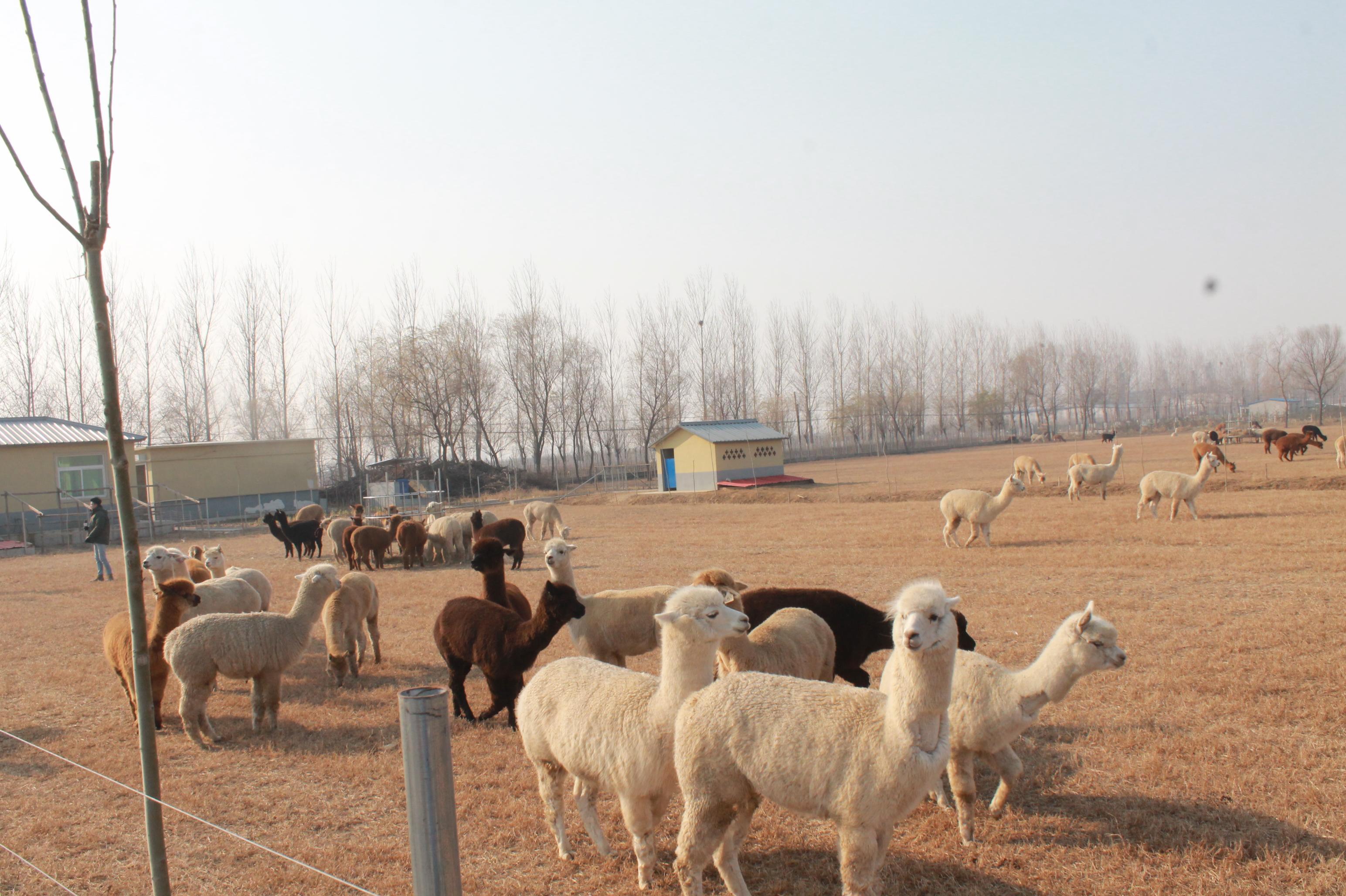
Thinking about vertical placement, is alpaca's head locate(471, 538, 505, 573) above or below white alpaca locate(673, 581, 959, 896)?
above

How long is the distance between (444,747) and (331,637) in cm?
568

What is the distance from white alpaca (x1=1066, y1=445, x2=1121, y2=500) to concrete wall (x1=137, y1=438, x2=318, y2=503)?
31.1m

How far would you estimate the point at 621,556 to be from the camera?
16.2 meters

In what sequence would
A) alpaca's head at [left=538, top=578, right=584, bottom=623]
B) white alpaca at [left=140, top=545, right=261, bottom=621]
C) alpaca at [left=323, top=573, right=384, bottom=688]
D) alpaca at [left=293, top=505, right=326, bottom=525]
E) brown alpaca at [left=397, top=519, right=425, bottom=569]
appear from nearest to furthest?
alpaca's head at [left=538, top=578, right=584, bottom=623]
alpaca at [left=323, top=573, right=384, bottom=688]
white alpaca at [left=140, top=545, right=261, bottom=621]
brown alpaca at [left=397, top=519, right=425, bottom=569]
alpaca at [left=293, top=505, right=326, bottom=525]

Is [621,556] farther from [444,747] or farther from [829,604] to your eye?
[444,747]

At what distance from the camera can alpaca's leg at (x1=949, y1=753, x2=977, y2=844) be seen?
416 cm

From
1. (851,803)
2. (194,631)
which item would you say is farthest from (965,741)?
(194,631)

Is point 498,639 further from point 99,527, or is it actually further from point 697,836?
point 99,527

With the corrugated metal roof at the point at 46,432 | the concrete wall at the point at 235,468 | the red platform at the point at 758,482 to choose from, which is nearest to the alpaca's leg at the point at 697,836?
the red platform at the point at 758,482

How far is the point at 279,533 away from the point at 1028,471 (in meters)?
24.0

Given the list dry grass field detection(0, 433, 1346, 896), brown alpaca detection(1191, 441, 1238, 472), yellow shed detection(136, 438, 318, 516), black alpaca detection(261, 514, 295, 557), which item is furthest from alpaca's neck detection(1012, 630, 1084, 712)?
yellow shed detection(136, 438, 318, 516)

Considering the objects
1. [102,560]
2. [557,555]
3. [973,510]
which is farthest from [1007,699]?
[102,560]

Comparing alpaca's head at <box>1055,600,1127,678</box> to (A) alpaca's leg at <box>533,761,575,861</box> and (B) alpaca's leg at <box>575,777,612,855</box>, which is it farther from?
(A) alpaca's leg at <box>533,761,575,861</box>

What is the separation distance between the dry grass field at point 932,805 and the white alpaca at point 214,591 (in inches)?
29.1
